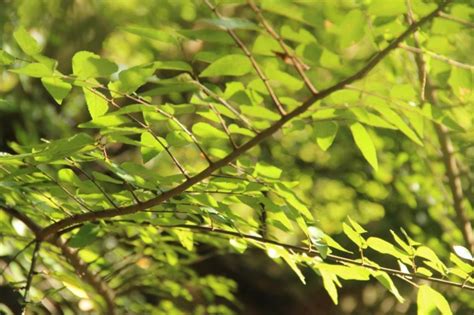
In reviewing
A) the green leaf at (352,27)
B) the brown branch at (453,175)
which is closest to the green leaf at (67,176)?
the green leaf at (352,27)

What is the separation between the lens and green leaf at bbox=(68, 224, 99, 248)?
0.93 metres

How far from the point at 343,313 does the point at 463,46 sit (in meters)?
1.16

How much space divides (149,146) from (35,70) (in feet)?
0.45

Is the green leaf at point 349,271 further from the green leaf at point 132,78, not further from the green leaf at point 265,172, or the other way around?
the green leaf at point 132,78

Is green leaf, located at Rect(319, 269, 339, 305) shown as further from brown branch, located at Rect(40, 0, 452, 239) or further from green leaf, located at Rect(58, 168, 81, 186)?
green leaf, located at Rect(58, 168, 81, 186)

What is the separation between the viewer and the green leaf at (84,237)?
3.04 ft

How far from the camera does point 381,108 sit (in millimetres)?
704

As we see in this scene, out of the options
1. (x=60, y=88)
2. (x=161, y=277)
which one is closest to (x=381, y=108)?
(x=60, y=88)

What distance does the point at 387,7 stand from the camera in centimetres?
64

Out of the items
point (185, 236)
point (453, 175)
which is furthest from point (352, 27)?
point (453, 175)

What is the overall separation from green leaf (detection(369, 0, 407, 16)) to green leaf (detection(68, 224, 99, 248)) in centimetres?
45

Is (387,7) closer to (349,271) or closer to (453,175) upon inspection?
(349,271)

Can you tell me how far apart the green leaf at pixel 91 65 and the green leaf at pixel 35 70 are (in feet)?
0.08

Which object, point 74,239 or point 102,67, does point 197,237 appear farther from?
point 102,67
